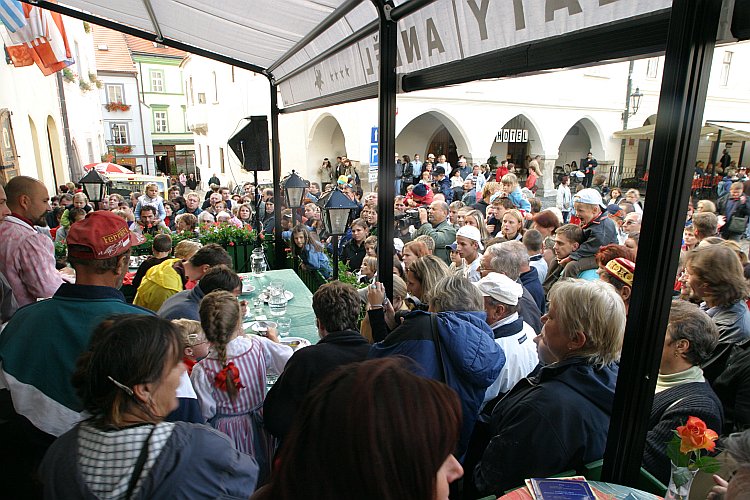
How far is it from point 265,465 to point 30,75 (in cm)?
1297

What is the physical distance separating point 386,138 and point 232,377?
192cm

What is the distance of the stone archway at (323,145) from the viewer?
2083 centimetres

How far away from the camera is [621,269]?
3.19 metres

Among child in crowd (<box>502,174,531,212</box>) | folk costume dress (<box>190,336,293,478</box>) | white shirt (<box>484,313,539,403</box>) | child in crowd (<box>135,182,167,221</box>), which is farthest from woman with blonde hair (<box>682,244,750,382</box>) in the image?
child in crowd (<box>135,182,167,221</box>)

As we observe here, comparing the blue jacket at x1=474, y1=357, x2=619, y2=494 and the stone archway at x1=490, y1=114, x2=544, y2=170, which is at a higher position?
the stone archway at x1=490, y1=114, x2=544, y2=170

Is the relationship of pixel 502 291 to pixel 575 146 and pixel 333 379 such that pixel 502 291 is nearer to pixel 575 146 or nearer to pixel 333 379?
pixel 333 379

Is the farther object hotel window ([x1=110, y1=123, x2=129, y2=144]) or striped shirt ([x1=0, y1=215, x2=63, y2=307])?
hotel window ([x1=110, y1=123, x2=129, y2=144])

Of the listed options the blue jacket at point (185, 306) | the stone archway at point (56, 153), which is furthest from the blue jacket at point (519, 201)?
the stone archway at point (56, 153)

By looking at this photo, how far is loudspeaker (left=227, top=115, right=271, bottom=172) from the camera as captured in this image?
26.1ft

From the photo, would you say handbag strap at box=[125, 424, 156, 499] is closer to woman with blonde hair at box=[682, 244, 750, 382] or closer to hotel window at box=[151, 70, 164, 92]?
woman with blonde hair at box=[682, 244, 750, 382]

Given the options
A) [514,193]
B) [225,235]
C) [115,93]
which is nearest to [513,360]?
[225,235]

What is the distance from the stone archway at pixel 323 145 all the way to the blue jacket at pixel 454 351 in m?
18.7

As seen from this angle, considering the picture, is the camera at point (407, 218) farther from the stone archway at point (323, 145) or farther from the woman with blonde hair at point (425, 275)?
the stone archway at point (323, 145)

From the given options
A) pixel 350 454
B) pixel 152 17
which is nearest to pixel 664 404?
pixel 350 454
